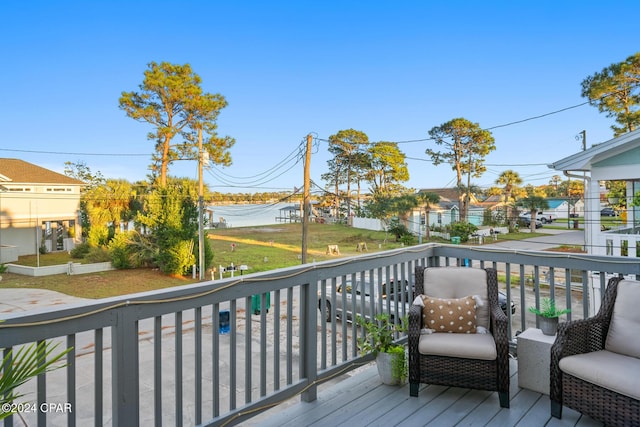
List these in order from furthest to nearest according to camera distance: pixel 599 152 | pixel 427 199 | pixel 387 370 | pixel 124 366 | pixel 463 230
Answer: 1. pixel 427 199
2. pixel 463 230
3. pixel 599 152
4. pixel 387 370
5. pixel 124 366

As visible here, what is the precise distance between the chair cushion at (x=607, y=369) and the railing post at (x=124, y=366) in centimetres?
214

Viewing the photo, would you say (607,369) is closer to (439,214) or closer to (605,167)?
(605,167)

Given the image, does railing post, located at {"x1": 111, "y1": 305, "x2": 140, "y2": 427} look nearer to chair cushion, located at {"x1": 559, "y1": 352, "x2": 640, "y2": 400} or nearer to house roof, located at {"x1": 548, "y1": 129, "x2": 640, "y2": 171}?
chair cushion, located at {"x1": 559, "y1": 352, "x2": 640, "y2": 400}

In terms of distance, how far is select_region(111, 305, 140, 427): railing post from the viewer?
1553 millimetres

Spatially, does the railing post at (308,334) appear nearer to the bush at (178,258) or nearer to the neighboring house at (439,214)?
the bush at (178,258)

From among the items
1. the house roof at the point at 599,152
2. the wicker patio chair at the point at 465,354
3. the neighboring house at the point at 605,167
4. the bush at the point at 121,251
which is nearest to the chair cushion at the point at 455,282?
the wicker patio chair at the point at 465,354

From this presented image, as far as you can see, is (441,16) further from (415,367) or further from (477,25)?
(415,367)

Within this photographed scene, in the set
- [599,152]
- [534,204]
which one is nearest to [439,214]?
[534,204]

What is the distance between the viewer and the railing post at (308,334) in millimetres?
2391

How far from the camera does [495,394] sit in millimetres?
2461

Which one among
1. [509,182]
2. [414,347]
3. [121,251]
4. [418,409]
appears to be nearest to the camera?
[418,409]

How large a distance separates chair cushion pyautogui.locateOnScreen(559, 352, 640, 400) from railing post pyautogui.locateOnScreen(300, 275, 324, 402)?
1395 mm

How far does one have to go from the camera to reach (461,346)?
92.0 inches

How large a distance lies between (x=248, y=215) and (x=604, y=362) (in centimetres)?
2970
